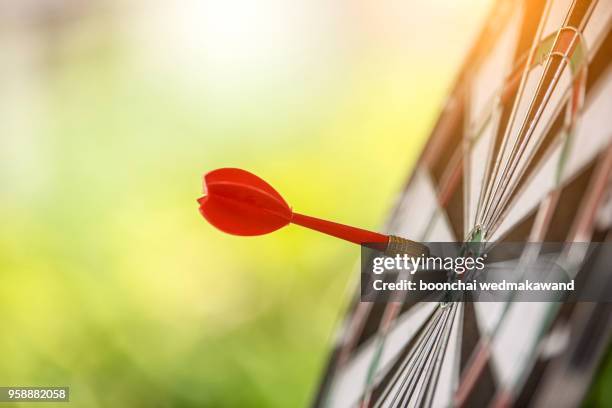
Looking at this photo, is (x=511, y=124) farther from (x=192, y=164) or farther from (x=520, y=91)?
(x=192, y=164)

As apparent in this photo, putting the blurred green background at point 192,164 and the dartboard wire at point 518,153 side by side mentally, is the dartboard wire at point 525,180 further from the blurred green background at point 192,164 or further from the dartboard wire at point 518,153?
the blurred green background at point 192,164

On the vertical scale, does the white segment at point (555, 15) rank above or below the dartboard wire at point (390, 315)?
above

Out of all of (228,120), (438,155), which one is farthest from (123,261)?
(438,155)

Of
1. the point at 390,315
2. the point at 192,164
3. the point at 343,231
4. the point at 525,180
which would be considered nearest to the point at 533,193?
the point at 525,180

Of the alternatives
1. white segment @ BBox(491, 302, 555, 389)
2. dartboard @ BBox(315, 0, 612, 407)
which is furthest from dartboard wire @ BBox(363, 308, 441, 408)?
white segment @ BBox(491, 302, 555, 389)

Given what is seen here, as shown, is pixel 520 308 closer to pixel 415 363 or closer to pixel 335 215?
pixel 415 363

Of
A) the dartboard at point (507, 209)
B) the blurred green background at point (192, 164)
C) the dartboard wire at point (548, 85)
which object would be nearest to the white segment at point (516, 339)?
the dartboard at point (507, 209)
